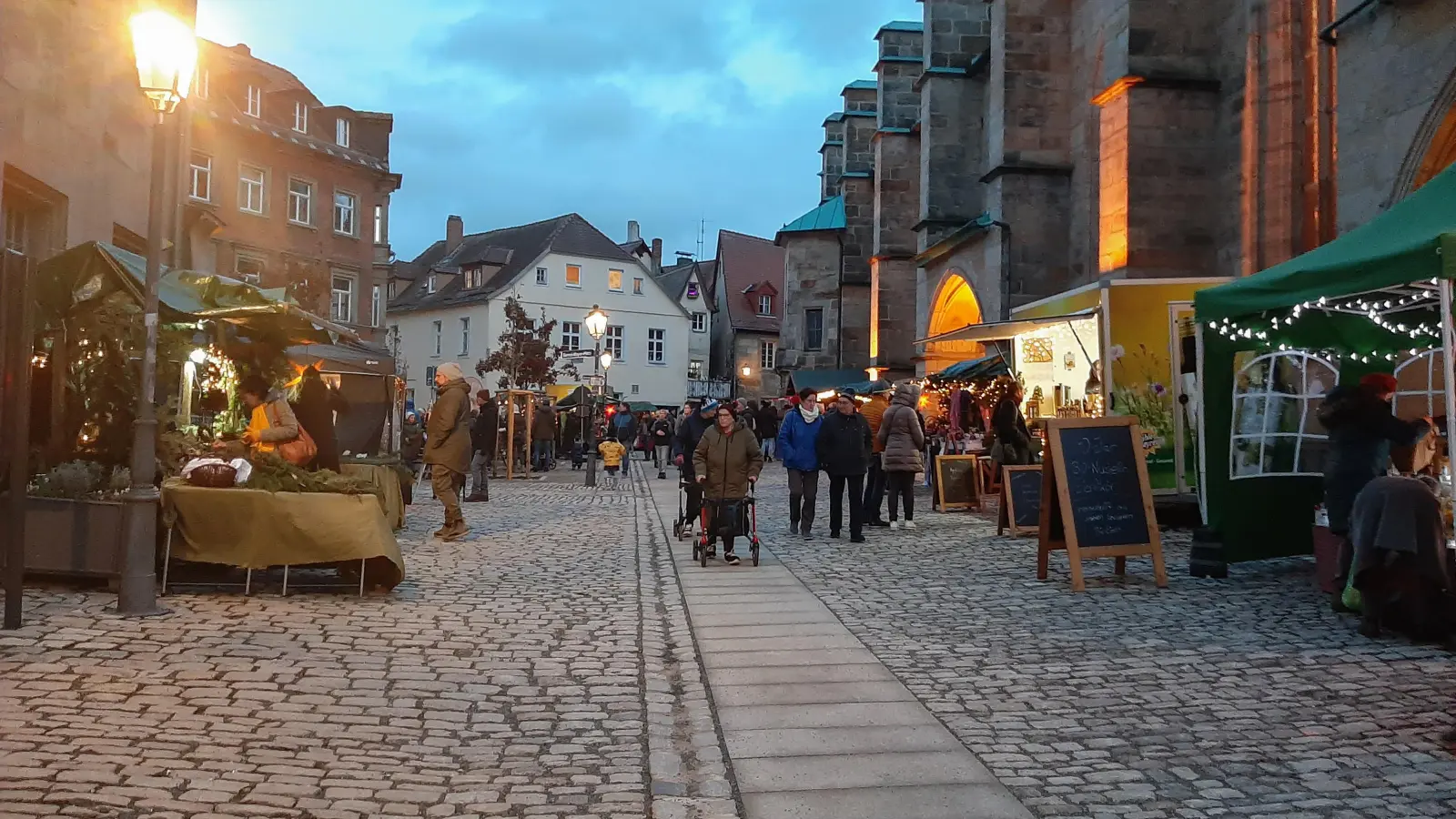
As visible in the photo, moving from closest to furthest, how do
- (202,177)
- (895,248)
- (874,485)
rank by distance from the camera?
(874,485), (895,248), (202,177)

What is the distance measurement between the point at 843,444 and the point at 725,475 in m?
2.67

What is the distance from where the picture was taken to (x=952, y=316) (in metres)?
28.5

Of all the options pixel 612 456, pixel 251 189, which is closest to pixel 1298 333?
pixel 612 456

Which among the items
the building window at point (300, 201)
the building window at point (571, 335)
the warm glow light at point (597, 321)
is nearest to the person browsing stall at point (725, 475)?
the warm glow light at point (597, 321)

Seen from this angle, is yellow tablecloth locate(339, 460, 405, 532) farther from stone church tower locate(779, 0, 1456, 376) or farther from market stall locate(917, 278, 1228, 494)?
stone church tower locate(779, 0, 1456, 376)

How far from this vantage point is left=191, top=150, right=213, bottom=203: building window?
116 ft

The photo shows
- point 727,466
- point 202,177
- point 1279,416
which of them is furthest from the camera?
point 202,177

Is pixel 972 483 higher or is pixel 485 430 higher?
pixel 485 430

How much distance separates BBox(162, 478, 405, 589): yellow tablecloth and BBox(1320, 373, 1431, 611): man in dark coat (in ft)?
22.3

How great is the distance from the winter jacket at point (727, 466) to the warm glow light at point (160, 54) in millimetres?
5466

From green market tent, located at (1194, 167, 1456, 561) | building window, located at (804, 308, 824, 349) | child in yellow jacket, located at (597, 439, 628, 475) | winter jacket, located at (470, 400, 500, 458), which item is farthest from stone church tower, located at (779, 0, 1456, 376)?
building window, located at (804, 308, 824, 349)

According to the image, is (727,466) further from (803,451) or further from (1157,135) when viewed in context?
(1157,135)

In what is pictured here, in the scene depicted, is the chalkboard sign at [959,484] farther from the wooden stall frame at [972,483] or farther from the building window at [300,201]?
the building window at [300,201]

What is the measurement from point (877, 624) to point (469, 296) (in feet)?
179
